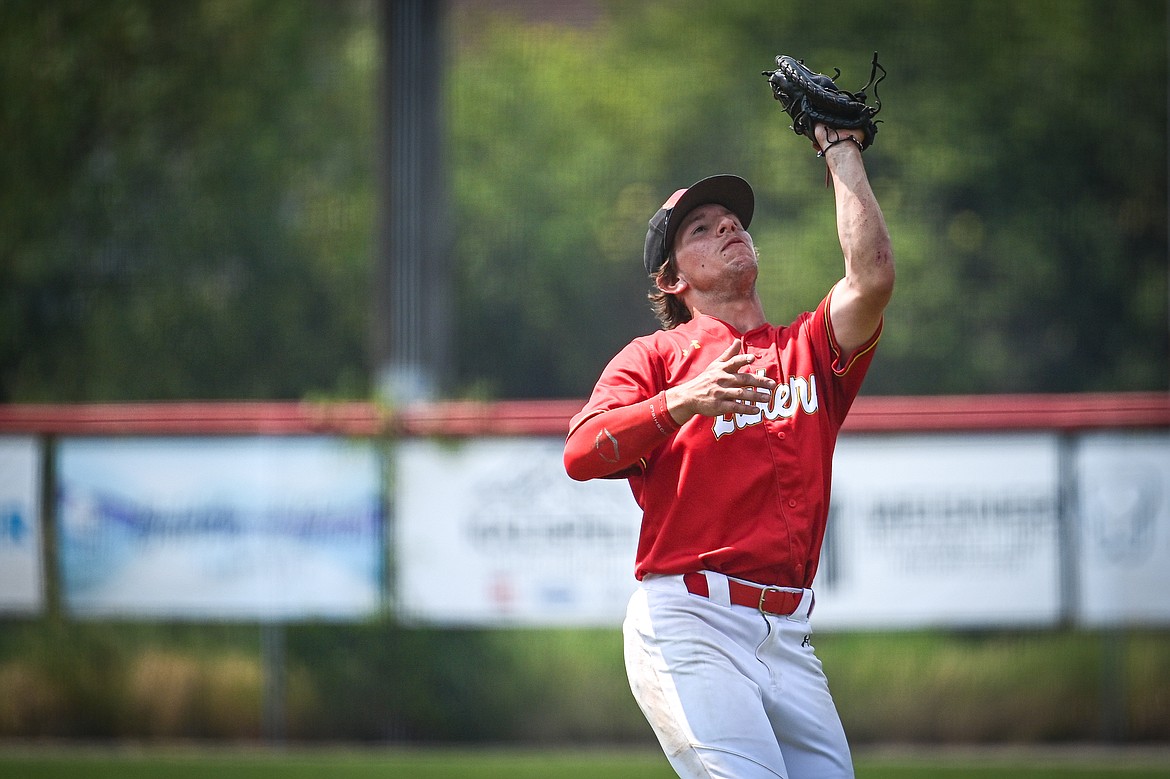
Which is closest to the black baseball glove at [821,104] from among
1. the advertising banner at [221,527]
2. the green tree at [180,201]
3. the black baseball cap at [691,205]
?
the black baseball cap at [691,205]

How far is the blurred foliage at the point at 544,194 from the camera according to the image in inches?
794

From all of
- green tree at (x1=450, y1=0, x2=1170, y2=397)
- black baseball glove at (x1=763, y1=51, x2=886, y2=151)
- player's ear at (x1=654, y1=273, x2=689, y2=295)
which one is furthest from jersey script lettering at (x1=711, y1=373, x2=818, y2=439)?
green tree at (x1=450, y1=0, x2=1170, y2=397)

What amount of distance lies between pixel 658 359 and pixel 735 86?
839 inches

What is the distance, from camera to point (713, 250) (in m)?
3.54

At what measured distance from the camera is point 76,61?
67.5 ft

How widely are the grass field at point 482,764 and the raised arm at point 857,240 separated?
422 centimetres

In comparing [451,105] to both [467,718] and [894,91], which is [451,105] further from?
[467,718]

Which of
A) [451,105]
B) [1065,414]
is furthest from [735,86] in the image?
[1065,414]

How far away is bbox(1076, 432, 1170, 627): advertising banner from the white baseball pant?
4983 millimetres

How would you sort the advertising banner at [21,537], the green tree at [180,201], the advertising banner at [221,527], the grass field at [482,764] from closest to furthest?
the grass field at [482,764] → the advertising banner at [221,527] → the advertising banner at [21,537] → the green tree at [180,201]

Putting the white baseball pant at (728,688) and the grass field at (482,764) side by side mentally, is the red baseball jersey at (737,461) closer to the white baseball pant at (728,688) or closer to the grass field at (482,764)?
the white baseball pant at (728,688)

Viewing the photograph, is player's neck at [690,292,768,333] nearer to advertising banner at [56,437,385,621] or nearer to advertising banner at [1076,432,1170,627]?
advertising banner at [1076,432,1170,627]

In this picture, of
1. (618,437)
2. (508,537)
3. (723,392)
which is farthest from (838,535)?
(723,392)

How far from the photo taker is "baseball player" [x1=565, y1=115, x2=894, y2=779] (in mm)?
3166
